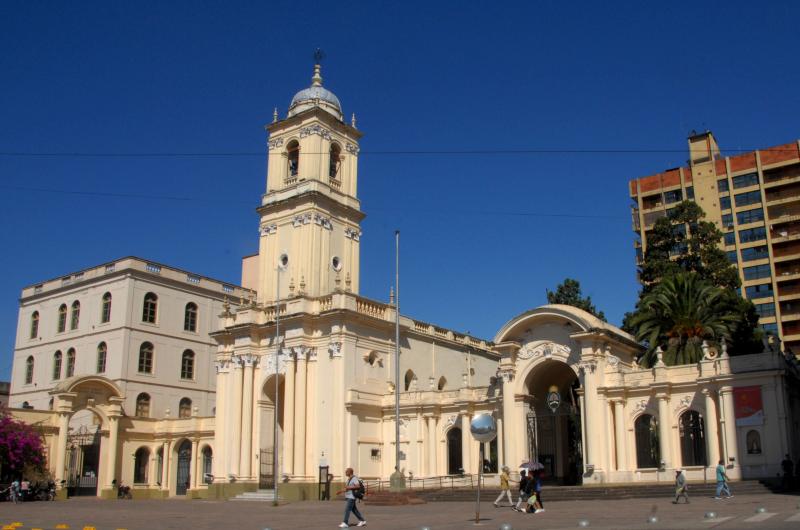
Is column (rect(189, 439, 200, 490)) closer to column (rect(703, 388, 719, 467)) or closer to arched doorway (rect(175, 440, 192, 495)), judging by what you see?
arched doorway (rect(175, 440, 192, 495))

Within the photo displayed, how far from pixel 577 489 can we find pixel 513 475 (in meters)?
5.49

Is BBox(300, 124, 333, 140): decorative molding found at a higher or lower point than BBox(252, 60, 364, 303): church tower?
higher

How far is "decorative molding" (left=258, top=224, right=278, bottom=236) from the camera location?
159ft

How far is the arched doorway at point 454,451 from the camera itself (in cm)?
4350

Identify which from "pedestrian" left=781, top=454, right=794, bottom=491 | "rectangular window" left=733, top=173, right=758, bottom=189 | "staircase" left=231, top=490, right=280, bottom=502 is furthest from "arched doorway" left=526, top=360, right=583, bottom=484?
"rectangular window" left=733, top=173, right=758, bottom=189

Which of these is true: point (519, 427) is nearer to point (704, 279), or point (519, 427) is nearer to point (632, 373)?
point (632, 373)

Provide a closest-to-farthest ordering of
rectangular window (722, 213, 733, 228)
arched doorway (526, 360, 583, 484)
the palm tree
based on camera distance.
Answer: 1. arched doorway (526, 360, 583, 484)
2. the palm tree
3. rectangular window (722, 213, 733, 228)

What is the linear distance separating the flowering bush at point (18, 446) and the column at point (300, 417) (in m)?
15.1

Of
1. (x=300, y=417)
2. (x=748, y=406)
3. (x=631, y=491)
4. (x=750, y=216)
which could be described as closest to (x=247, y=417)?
(x=300, y=417)

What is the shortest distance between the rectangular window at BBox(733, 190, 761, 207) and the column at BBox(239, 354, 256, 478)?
54455 mm

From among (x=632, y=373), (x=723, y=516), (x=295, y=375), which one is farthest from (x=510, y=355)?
(x=723, y=516)

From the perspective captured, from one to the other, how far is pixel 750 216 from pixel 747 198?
5.82 ft

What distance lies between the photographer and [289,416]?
43.2 meters

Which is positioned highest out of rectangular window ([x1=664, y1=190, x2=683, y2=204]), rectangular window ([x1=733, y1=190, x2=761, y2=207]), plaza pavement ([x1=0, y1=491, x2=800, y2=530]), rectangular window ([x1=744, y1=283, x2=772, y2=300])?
rectangular window ([x1=664, y1=190, x2=683, y2=204])
